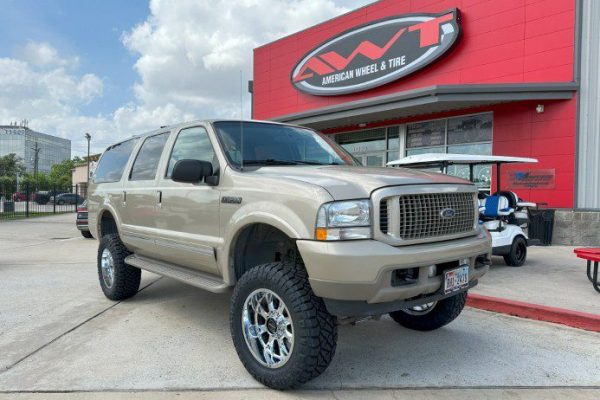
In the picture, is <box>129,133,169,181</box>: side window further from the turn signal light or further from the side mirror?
the turn signal light

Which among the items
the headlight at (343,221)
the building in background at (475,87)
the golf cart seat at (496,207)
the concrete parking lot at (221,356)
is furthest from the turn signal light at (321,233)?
the building in background at (475,87)

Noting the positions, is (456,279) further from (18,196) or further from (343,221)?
(18,196)

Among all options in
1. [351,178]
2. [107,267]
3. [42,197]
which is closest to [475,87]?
[351,178]

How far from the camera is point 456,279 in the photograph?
10.4ft

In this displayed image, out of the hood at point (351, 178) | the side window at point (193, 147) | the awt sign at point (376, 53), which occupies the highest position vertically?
the awt sign at point (376, 53)

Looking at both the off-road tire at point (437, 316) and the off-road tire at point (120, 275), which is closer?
the off-road tire at point (437, 316)

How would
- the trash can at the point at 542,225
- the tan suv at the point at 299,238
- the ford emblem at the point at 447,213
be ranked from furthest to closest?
the trash can at the point at 542,225
the ford emblem at the point at 447,213
the tan suv at the point at 299,238

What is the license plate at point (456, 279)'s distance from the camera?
309 centimetres

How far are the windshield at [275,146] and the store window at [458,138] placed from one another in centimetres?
888

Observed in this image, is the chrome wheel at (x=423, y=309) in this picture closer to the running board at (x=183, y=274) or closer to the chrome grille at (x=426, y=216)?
the chrome grille at (x=426, y=216)

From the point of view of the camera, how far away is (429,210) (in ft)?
10.2

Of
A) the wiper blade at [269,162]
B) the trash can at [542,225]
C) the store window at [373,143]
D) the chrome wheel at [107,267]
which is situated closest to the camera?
the wiper blade at [269,162]

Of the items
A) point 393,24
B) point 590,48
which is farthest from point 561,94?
point 393,24

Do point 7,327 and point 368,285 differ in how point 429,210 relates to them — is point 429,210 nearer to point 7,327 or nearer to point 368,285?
point 368,285
